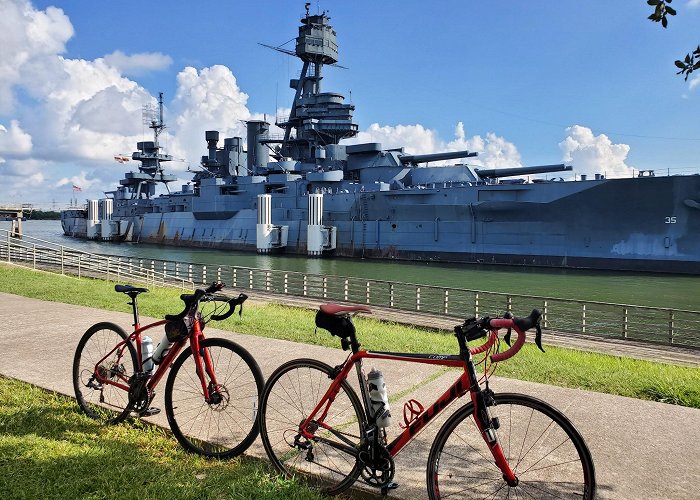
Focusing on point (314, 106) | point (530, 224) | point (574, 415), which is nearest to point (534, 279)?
point (530, 224)

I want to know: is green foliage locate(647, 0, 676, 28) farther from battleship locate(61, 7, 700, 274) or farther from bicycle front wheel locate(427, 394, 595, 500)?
battleship locate(61, 7, 700, 274)

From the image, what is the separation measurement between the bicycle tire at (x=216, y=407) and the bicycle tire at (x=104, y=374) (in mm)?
561

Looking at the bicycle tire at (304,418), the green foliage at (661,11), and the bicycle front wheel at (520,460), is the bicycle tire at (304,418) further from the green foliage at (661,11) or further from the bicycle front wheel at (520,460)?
the green foliage at (661,11)

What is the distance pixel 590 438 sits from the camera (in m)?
3.75

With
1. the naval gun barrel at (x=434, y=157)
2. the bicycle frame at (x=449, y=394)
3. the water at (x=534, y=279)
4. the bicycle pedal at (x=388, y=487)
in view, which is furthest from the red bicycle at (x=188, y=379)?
the naval gun barrel at (x=434, y=157)

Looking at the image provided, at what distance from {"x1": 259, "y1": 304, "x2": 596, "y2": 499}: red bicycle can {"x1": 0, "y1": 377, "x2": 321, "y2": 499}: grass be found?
0.86 ft

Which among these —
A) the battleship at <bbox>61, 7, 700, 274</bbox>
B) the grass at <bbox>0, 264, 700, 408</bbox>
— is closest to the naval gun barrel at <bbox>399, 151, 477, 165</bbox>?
the battleship at <bbox>61, 7, 700, 274</bbox>

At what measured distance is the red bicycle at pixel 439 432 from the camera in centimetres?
255

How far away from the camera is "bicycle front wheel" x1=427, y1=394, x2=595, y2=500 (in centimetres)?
251

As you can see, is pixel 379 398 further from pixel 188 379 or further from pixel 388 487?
Answer: pixel 188 379

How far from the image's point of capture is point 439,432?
2592 millimetres

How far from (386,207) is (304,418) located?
1503 inches

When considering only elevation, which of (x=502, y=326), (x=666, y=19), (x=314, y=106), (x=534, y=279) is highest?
(x=314, y=106)

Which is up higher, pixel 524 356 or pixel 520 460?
pixel 520 460
